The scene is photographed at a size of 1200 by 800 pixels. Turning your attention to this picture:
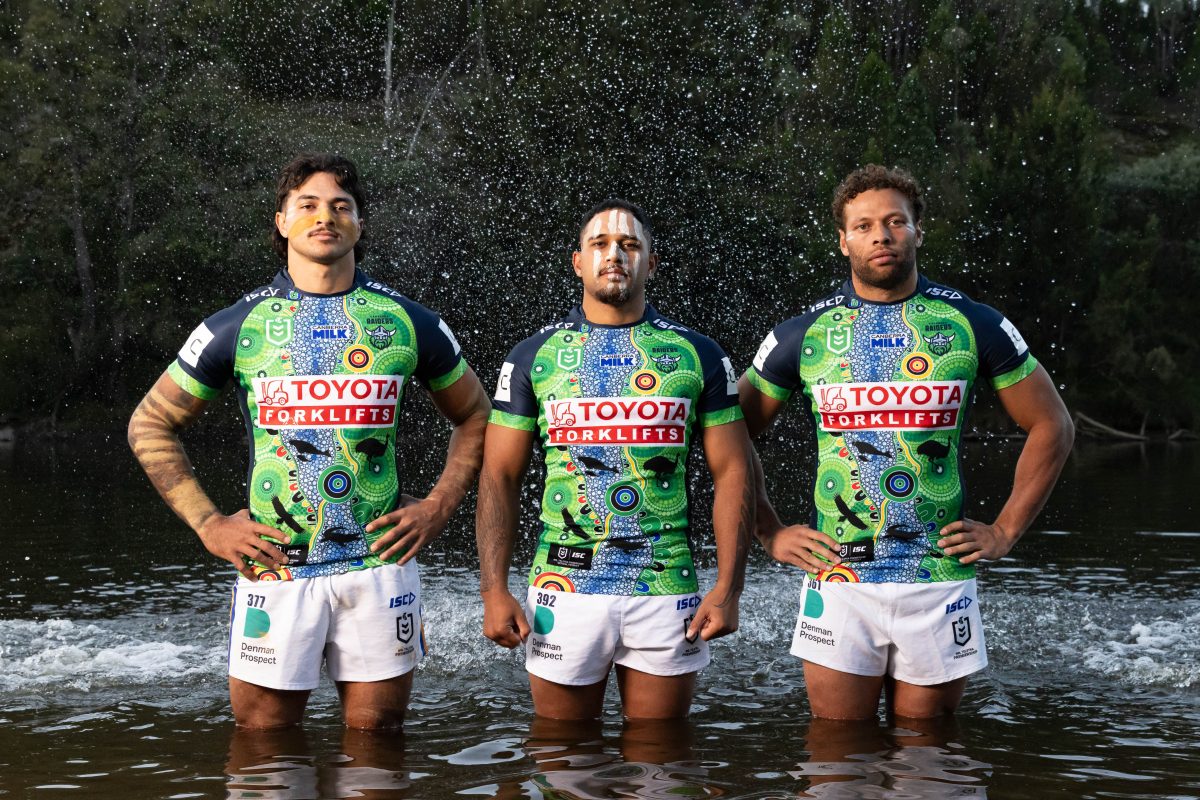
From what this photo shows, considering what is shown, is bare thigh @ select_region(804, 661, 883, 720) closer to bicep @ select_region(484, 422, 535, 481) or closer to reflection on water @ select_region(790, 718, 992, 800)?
reflection on water @ select_region(790, 718, 992, 800)

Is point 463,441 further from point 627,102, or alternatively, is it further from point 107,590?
point 627,102

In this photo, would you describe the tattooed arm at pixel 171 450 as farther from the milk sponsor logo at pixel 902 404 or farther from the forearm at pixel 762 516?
the milk sponsor logo at pixel 902 404

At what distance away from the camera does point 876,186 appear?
6.91 metres

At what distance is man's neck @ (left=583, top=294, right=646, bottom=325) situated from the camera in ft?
22.8

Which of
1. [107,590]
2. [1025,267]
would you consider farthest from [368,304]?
[1025,267]

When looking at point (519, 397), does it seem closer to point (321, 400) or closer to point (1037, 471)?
point (321, 400)

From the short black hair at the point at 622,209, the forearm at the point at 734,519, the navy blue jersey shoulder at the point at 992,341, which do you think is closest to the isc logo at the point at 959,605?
the forearm at the point at 734,519

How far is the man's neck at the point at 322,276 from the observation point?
22.6 ft

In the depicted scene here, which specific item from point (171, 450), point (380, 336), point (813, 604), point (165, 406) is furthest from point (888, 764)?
point (165, 406)

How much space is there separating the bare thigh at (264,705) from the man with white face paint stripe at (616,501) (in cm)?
96

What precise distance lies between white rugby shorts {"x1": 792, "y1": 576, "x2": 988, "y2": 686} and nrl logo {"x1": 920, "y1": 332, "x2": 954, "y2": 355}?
1.07 meters

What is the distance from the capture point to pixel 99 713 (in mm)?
Result: 8992

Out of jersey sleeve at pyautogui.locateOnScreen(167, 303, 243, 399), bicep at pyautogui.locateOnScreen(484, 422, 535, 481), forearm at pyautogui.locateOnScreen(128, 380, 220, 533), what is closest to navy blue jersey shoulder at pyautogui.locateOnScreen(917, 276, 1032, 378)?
bicep at pyautogui.locateOnScreen(484, 422, 535, 481)

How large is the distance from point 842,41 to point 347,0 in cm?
2947
